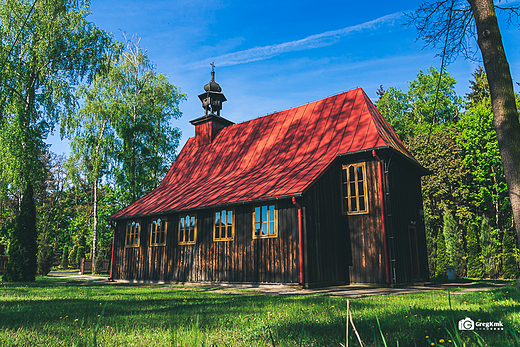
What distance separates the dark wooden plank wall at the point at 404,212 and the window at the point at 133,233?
41.2 feet

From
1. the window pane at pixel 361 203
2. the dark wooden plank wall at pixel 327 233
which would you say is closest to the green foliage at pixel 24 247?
the dark wooden plank wall at pixel 327 233

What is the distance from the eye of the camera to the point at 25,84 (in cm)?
1591

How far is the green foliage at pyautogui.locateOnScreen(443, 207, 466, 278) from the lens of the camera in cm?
2498

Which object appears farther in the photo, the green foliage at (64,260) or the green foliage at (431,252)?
the green foliage at (64,260)

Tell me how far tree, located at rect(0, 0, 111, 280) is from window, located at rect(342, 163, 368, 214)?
12.8 meters

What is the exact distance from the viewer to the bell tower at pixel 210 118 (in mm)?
23453

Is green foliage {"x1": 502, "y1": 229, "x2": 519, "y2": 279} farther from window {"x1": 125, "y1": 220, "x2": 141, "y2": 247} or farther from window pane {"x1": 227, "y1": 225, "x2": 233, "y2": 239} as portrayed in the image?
window {"x1": 125, "y1": 220, "x2": 141, "y2": 247}

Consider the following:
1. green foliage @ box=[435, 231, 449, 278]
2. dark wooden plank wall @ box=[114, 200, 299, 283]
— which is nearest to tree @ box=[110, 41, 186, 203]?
dark wooden plank wall @ box=[114, 200, 299, 283]

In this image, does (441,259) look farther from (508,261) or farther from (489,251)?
(508,261)

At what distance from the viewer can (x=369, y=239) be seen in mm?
13516

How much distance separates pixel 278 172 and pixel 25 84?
11578 mm

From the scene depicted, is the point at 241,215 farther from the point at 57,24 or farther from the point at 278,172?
the point at 57,24

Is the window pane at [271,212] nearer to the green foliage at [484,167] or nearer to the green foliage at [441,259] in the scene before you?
the green foliage at [441,259]

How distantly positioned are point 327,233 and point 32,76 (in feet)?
46.6
